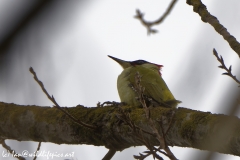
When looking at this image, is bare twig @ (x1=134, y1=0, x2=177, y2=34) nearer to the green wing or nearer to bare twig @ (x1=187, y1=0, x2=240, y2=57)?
bare twig @ (x1=187, y1=0, x2=240, y2=57)

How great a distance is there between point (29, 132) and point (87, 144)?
0.50 meters

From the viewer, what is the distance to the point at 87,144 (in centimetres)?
286

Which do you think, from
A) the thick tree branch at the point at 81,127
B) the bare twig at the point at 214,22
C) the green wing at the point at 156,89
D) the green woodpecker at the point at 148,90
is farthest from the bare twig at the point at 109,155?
the bare twig at the point at 214,22

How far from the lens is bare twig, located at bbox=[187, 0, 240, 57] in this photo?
2.38m

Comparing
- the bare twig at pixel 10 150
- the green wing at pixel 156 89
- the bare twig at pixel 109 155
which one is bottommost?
the bare twig at pixel 109 155

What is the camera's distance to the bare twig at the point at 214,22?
7.80 feet

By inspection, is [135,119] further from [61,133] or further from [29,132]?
[29,132]

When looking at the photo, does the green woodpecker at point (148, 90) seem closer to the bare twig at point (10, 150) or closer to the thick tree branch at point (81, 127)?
the thick tree branch at point (81, 127)

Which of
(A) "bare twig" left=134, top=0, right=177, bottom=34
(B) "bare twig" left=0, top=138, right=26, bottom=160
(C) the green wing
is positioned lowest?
(B) "bare twig" left=0, top=138, right=26, bottom=160

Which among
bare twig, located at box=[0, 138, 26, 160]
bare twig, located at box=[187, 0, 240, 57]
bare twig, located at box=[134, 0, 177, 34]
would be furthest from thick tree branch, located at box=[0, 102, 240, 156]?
bare twig, located at box=[134, 0, 177, 34]

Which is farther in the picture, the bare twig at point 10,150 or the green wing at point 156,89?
the green wing at point 156,89

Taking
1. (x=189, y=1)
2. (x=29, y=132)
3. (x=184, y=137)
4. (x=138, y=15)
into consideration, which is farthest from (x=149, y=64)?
(x=184, y=137)

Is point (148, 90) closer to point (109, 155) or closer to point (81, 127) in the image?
point (109, 155)

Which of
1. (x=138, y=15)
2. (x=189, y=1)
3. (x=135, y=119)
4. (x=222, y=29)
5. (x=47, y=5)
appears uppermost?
(x=138, y=15)
